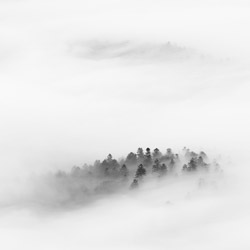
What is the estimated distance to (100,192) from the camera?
436ft

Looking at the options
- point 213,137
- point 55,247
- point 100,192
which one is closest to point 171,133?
point 213,137

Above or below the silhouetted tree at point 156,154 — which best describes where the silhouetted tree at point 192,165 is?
below

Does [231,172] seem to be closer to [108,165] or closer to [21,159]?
[108,165]

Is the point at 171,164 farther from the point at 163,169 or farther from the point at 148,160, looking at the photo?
the point at 148,160

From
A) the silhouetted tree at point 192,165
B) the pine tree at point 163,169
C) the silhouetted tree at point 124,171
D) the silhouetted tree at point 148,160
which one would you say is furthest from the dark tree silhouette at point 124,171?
the silhouetted tree at point 192,165

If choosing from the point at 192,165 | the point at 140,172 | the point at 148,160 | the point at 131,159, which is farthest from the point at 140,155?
the point at 192,165

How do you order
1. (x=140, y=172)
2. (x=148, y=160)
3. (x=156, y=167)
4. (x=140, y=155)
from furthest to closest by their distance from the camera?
(x=140, y=155) < (x=148, y=160) < (x=156, y=167) < (x=140, y=172)

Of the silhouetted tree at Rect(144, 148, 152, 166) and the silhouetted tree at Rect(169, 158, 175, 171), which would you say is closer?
the silhouetted tree at Rect(169, 158, 175, 171)

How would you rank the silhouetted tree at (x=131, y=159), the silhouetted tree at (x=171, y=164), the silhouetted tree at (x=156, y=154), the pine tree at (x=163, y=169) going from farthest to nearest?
the silhouetted tree at (x=156, y=154) < the silhouetted tree at (x=131, y=159) < the silhouetted tree at (x=171, y=164) < the pine tree at (x=163, y=169)

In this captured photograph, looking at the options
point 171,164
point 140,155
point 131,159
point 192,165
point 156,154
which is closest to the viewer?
point 192,165

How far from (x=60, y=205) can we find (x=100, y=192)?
358 inches

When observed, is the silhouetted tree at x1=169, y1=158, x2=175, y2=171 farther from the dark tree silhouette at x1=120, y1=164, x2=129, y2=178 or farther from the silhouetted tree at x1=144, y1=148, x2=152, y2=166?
the dark tree silhouette at x1=120, y1=164, x2=129, y2=178

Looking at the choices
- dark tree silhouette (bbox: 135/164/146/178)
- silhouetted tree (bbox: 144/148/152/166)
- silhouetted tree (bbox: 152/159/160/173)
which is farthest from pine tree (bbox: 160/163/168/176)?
silhouetted tree (bbox: 144/148/152/166)

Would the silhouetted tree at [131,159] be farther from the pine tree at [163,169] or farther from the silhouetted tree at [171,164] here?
the pine tree at [163,169]
